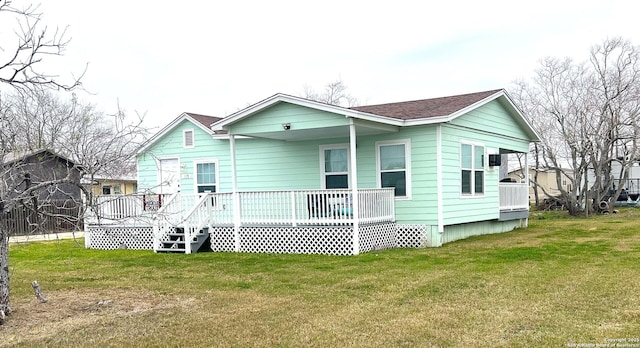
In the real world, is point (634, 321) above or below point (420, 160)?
below

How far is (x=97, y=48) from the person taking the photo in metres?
11.3

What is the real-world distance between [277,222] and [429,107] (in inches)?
190

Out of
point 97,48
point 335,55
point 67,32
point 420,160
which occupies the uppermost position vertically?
point 335,55

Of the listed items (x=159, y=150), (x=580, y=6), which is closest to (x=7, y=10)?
(x=159, y=150)

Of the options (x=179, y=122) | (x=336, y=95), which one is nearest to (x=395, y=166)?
(x=179, y=122)

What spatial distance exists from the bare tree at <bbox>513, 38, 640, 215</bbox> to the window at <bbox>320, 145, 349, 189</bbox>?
1267cm

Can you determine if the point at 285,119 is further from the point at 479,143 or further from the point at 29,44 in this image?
the point at 29,44

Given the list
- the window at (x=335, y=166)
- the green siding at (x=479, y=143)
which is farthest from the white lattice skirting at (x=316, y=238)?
the window at (x=335, y=166)

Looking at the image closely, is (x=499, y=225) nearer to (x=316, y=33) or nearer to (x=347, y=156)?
(x=347, y=156)

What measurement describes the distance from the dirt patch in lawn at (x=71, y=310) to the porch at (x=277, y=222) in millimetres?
3245

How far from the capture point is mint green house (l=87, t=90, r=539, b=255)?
11.5 m

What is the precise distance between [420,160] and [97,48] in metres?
7.52

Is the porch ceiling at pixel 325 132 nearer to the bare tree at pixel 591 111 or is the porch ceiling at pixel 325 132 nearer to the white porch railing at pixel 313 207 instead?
the white porch railing at pixel 313 207

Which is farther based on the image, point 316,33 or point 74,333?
point 316,33
